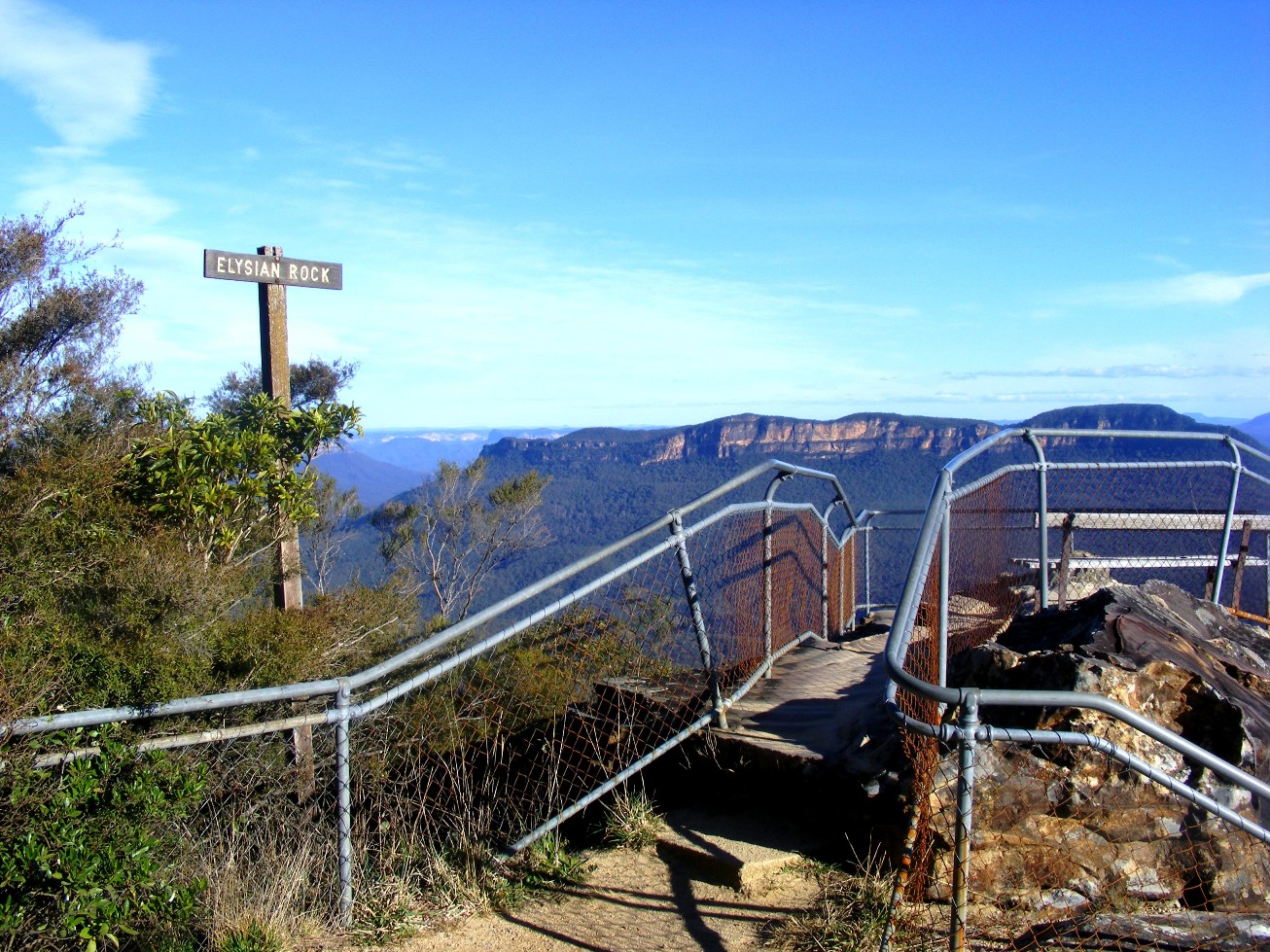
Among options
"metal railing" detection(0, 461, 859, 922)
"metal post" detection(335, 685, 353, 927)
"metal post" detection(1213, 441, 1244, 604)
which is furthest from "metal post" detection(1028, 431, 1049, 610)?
"metal post" detection(335, 685, 353, 927)

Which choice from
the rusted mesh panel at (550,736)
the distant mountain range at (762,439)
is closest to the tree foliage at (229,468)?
the rusted mesh panel at (550,736)

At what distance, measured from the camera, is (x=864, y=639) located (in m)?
7.61

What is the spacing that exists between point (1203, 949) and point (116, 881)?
10.9 feet

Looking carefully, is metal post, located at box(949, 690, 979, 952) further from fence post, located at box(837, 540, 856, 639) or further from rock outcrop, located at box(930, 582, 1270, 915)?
fence post, located at box(837, 540, 856, 639)

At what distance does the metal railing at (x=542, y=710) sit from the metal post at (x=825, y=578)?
2.21 ft

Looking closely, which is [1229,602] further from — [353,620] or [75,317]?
[75,317]

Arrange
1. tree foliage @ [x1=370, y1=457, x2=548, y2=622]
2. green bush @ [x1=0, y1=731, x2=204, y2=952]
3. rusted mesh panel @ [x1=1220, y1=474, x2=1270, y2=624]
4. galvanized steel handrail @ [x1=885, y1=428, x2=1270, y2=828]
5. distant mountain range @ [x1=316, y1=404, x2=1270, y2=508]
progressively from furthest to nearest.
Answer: distant mountain range @ [x1=316, y1=404, x2=1270, y2=508] < tree foliage @ [x1=370, y1=457, x2=548, y2=622] < rusted mesh panel @ [x1=1220, y1=474, x2=1270, y2=624] < green bush @ [x1=0, y1=731, x2=204, y2=952] < galvanized steel handrail @ [x1=885, y1=428, x2=1270, y2=828]

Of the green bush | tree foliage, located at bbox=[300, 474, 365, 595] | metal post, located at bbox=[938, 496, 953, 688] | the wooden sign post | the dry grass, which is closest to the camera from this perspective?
the green bush

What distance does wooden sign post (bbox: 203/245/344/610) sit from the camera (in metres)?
7.68

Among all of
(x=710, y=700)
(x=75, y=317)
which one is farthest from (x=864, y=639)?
(x=75, y=317)

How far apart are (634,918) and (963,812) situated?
171cm

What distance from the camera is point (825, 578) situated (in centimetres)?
791

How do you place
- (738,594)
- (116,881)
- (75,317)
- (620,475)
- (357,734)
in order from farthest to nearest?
(620,475) < (75,317) < (738,594) < (357,734) < (116,881)

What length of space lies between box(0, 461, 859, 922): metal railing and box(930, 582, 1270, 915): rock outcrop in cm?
163
